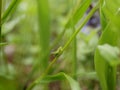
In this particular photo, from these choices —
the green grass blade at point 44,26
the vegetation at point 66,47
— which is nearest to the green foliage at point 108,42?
the vegetation at point 66,47

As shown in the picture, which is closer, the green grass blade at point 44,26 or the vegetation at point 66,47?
the vegetation at point 66,47

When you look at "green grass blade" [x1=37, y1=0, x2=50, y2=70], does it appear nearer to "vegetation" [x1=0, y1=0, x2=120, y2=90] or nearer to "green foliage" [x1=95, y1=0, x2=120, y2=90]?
"vegetation" [x1=0, y1=0, x2=120, y2=90]

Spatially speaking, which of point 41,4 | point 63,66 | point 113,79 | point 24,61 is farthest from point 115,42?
point 24,61

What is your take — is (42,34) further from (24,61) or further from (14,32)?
(14,32)

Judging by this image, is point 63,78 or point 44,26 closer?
point 63,78

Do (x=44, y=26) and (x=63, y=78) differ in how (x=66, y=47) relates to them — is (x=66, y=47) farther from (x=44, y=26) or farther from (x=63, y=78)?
(x=44, y=26)

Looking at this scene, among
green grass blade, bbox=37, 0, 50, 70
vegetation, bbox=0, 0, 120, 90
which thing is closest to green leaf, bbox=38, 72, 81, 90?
vegetation, bbox=0, 0, 120, 90

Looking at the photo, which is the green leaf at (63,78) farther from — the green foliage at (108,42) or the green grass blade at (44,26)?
the green grass blade at (44,26)

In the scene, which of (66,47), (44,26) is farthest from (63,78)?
(44,26)
